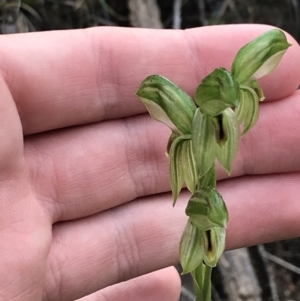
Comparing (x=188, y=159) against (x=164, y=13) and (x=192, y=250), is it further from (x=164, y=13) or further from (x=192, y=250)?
(x=164, y=13)

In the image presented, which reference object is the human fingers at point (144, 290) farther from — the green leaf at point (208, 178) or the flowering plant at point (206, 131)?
the green leaf at point (208, 178)

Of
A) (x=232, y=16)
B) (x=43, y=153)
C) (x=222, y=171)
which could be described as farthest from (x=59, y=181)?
(x=232, y=16)

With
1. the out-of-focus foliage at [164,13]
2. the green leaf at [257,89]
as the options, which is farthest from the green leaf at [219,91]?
the out-of-focus foliage at [164,13]

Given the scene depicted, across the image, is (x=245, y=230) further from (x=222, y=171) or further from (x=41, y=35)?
(x=41, y=35)

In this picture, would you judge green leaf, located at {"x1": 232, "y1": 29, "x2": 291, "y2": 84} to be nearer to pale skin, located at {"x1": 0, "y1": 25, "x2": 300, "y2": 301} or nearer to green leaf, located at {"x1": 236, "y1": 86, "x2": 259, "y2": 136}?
green leaf, located at {"x1": 236, "y1": 86, "x2": 259, "y2": 136}

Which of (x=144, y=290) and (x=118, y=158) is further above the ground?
(x=118, y=158)

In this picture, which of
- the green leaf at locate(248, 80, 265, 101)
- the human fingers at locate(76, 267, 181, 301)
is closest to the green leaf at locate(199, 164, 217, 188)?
the green leaf at locate(248, 80, 265, 101)

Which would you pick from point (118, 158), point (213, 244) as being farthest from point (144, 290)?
point (213, 244)
